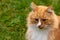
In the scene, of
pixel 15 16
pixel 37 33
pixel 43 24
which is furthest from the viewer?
pixel 15 16

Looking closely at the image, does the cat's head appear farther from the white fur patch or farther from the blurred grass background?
the blurred grass background

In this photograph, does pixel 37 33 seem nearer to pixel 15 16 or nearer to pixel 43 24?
pixel 43 24

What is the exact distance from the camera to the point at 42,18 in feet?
15.6

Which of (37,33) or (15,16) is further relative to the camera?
(15,16)

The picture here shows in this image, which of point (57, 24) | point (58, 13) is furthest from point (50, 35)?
point (58, 13)

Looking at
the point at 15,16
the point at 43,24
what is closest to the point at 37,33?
the point at 43,24

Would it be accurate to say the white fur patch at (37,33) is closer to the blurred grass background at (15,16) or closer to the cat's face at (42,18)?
the cat's face at (42,18)

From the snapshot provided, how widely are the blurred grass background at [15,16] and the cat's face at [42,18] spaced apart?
88 cm

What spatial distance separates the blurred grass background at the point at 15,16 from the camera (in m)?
5.73

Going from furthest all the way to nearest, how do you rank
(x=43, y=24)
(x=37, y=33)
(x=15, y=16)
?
(x=15, y=16) < (x=37, y=33) < (x=43, y=24)

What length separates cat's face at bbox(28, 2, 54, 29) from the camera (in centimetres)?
476

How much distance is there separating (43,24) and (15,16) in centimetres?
159

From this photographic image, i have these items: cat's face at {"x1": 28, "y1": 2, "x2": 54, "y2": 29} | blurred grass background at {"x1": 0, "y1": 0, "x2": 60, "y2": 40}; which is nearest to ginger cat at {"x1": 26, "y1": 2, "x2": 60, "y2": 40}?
cat's face at {"x1": 28, "y1": 2, "x2": 54, "y2": 29}

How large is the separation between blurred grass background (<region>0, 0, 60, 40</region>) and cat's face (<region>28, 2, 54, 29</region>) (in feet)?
2.89
